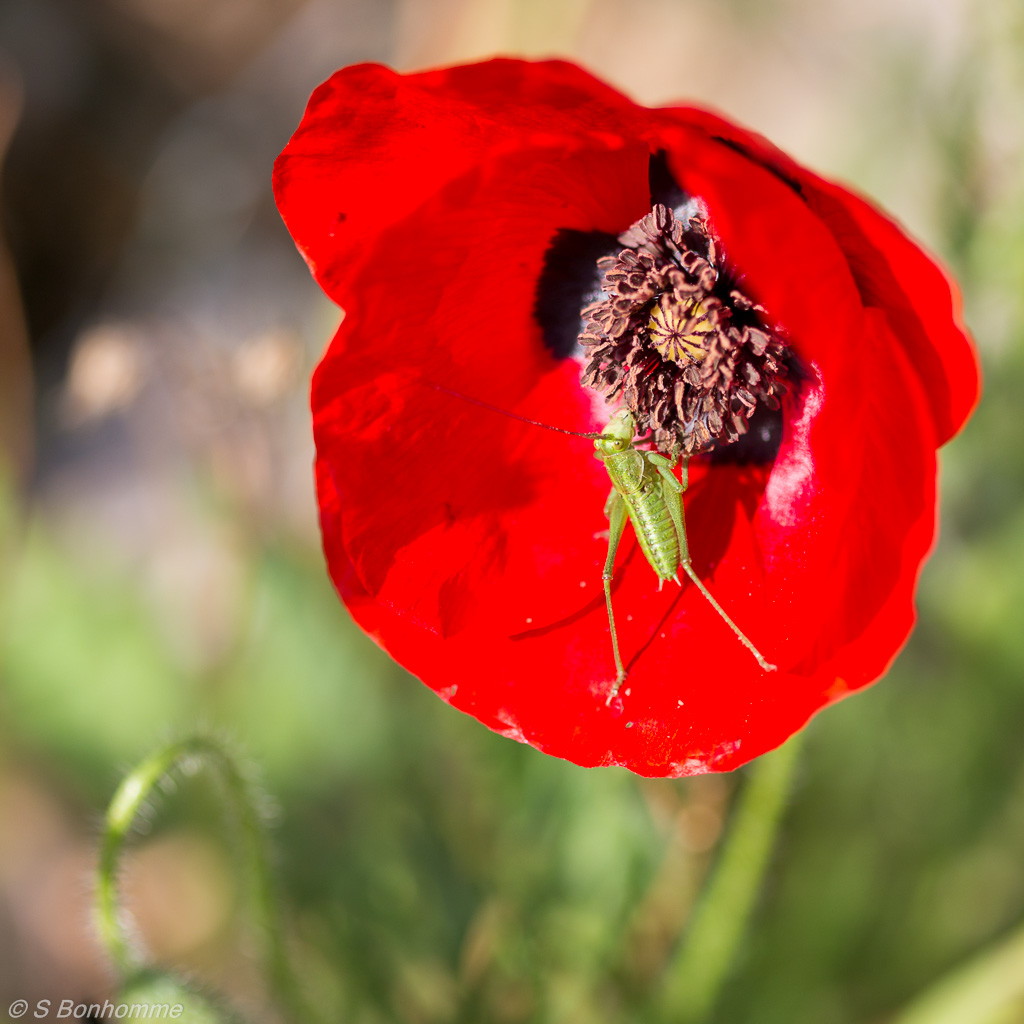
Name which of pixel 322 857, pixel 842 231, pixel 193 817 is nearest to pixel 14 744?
pixel 193 817

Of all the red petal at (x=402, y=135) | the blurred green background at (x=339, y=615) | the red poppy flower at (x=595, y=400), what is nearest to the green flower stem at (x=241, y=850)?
the blurred green background at (x=339, y=615)

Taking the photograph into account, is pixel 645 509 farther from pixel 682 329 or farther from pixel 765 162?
pixel 765 162

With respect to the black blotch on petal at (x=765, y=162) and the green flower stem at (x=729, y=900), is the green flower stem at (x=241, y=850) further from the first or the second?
the black blotch on petal at (x=765, y=162)

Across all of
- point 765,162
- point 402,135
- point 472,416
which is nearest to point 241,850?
point 472,416

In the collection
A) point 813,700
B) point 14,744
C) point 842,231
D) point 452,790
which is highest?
point 842,231

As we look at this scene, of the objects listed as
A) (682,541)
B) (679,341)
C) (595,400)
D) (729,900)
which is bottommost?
(729,900)

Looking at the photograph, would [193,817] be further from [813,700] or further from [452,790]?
[813,700]
